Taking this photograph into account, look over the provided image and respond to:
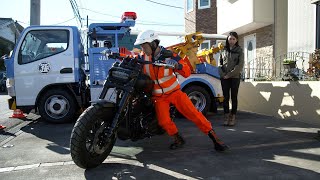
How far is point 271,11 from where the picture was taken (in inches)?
555

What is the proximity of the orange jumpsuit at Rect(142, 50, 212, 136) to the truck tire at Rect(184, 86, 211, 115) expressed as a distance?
11.0ft

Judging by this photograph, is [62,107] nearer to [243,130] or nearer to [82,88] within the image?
[82,88]

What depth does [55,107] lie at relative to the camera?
8.45m

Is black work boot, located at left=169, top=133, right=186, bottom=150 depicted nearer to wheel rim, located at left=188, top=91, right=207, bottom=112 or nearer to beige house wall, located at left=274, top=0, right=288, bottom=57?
wheel rim, located at left=188, top=91, right=207, bottom=112

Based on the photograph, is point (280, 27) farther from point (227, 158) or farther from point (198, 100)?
point (227, 158)

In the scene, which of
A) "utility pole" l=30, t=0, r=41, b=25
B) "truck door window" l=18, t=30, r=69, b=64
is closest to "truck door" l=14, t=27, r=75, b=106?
"truck door window" l=18, t=30, r=69, b=64

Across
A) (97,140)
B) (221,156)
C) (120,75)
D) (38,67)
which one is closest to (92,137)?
(97,140)

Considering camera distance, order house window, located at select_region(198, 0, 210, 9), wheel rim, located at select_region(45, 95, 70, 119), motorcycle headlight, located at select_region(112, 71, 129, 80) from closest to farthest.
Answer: motorcycle headlight, located at select_region(112, 71, 129, 80) < wheel rim, located at select_region(45, 95, 70, 119) < house window, located at select_region(198, 0, 210, 9)

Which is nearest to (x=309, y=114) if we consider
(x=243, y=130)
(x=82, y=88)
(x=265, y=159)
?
(x=243, y=130)

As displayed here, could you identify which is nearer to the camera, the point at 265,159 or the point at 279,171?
the point at 279,171

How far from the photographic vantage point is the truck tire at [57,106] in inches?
331

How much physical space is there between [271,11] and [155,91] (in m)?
10.5

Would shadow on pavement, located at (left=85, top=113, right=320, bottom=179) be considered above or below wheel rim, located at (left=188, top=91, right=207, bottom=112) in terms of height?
below

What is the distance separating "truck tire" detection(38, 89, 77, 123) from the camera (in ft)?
27.6
